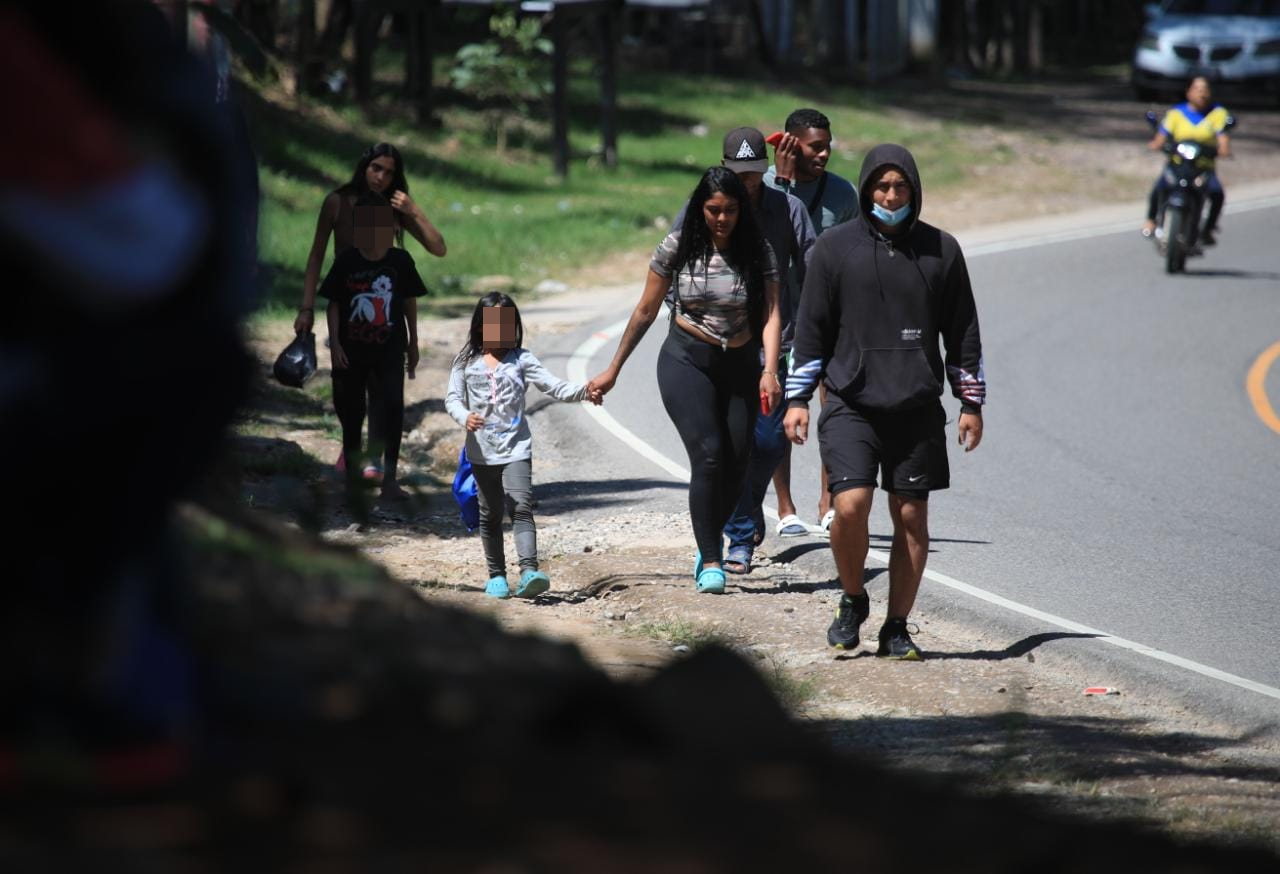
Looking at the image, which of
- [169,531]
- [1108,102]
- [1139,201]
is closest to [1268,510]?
[169,531]

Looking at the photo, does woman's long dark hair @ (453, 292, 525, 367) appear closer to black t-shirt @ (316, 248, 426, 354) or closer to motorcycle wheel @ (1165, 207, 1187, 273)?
black t-shirt @ (316, 248, 426, 354)

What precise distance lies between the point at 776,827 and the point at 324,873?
549 millimetres

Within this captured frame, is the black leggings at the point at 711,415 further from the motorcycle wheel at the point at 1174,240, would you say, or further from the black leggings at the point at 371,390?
the motorcycle wheel at the point at 1174,240

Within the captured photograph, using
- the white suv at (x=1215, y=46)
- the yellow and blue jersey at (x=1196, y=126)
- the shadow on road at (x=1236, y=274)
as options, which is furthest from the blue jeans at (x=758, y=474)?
the white suv at (x=1215, y=46)

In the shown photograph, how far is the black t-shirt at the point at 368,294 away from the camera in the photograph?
860cm

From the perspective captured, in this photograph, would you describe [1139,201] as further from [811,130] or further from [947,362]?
[947,362]

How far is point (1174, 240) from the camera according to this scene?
17.4 m

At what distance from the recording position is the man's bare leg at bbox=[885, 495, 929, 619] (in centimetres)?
659

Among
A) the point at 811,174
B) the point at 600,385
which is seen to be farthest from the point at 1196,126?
the point at 600,385

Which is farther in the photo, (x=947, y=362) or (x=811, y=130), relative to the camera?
(x=811, y=130)

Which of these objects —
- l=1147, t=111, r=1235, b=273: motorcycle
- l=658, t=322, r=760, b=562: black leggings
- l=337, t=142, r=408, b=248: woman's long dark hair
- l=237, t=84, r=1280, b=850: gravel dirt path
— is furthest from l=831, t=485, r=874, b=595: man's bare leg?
l=1147, t=111, r=1235, b=273: motorcycle

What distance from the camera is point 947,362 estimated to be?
673 centimetres

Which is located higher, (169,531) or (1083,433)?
(169,531)

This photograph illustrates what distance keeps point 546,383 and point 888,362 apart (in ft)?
5.49
